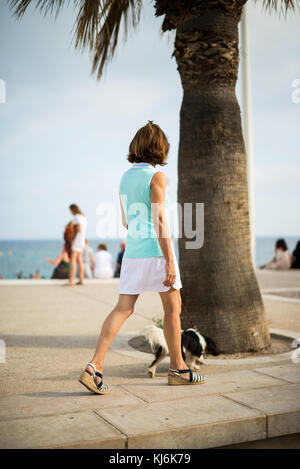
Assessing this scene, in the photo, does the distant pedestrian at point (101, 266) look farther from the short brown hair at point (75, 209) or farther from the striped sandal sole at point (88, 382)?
the striped sandal sole at point (88, 382)

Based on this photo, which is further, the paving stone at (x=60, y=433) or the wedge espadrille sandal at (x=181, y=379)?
the wedge espadrille sandal at (x=181, y=379)

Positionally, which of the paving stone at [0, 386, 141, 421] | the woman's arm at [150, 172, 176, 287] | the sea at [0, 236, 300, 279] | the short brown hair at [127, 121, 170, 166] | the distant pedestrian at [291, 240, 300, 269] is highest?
the short brown hair at [127, 121, 170, 166]

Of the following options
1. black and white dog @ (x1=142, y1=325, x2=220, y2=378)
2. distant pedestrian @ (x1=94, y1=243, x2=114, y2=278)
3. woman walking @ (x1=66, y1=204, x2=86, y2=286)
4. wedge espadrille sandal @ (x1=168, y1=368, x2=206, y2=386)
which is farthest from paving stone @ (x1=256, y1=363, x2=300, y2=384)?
distant pedestrian @ (x1=94, y1=243, x2=114, y2=278)

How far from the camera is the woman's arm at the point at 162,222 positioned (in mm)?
3609

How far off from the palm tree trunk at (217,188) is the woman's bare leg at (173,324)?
127cm

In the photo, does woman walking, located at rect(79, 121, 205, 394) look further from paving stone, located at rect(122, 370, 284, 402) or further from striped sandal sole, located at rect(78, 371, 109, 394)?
paving stone, located at rect(122, 370, 284, 402)

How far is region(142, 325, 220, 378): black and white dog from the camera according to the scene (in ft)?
13.9

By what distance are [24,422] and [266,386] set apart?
186cm

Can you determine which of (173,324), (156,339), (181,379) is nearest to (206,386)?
(181,379)

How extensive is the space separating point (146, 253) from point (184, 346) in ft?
3.70

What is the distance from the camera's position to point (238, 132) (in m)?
5.30

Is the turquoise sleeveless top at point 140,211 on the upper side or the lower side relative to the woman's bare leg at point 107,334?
upper

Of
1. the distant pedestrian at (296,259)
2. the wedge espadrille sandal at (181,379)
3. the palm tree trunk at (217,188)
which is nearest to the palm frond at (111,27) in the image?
the palm tree trunk at (217,188)
